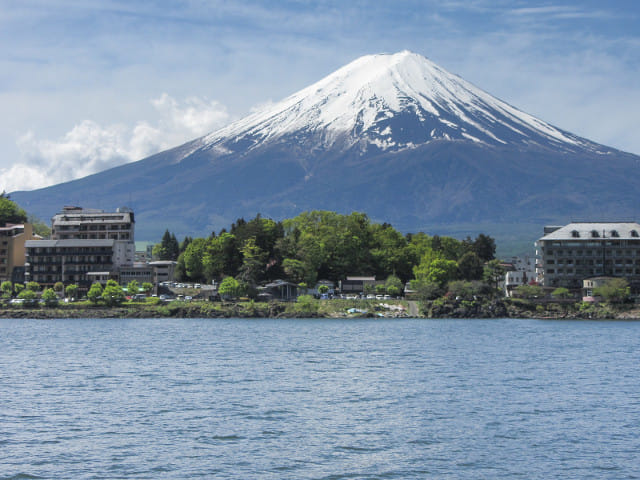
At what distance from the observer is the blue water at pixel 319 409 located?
963 inches

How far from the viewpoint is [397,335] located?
65.2 m

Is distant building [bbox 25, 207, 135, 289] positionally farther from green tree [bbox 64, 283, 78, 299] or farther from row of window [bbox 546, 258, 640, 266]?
row of window [bbox 546, 258, 640, 266]

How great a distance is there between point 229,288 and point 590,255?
42.1m

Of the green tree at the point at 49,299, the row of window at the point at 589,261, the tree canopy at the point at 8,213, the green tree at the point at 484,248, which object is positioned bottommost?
the green tree at the point at 49,299

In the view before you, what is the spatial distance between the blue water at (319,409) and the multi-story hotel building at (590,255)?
42.3 m

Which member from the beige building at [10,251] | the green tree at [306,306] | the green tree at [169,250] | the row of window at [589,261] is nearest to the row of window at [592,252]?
the row of window at [589,261]

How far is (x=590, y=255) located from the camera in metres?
101

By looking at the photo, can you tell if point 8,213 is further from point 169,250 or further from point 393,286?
point 393,286

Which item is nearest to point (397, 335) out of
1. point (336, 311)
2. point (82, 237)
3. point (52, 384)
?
point (336, 311)

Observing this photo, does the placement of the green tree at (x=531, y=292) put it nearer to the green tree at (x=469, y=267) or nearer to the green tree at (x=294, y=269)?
the green tree at (x=469, y=267)

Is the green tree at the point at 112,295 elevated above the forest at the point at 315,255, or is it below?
below

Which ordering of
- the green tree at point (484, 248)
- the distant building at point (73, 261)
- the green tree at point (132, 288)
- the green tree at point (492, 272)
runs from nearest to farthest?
1. the green tree at point (132, 288)
2. the distant building at point (73, 261)
3. the green tree at point (492, 272)
4. the green tree at point (484, 248)

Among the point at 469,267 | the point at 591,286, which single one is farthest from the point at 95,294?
the point at 591,286

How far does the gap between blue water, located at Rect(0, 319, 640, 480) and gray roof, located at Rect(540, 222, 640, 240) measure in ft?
145
